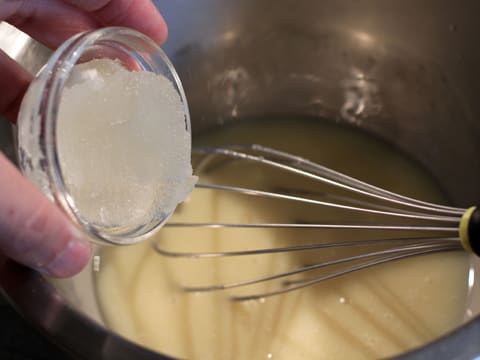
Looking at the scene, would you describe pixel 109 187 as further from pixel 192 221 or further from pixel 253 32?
pixel 253 32

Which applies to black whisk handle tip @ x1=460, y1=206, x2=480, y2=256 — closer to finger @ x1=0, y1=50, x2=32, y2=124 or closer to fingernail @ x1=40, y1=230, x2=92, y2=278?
fingernail @ x1=40, y1=230, x2=92, y2=278

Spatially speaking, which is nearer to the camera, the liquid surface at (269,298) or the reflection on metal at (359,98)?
the liquid surface at (269,298)

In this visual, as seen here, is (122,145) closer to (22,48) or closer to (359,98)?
(22,48)

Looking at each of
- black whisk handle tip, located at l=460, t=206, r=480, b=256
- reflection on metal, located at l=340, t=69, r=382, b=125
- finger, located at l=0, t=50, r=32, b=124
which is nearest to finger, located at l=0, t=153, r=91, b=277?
finger, located at l=0, t=50, r=32, b=124

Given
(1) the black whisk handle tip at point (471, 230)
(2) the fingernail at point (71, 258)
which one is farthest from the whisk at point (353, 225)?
(2) the fingernail at point (71, 258)

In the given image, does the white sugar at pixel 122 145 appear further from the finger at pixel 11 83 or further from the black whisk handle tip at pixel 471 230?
the black whisk handle tip at pixel 471 230

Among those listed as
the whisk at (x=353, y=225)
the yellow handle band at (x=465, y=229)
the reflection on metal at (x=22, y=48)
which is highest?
the reflection on metal at (x=22, y=48)
